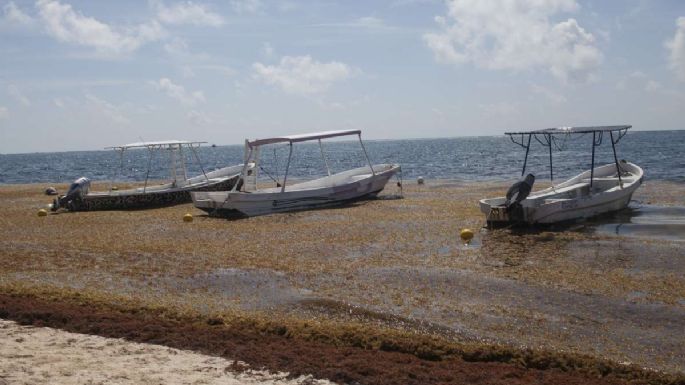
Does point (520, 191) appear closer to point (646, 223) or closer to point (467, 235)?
point (467, 235)

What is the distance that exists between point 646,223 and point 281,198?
12.6 meters

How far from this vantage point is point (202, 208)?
2389cm

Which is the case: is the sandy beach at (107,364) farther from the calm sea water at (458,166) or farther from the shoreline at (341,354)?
the calm sea water at (458,166)

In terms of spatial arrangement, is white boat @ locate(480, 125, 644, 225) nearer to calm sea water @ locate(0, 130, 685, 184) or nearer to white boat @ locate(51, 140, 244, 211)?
calm sea water @ locate(0, 130, 685, 184)

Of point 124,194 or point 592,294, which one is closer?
point 592,294

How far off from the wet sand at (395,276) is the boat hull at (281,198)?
5.96 feet

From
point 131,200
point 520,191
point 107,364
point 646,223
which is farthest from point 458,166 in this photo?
point 107,364

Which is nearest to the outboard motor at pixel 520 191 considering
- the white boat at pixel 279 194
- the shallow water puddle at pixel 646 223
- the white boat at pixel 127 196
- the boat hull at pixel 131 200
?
the shallow water puddle at pixel 646 223

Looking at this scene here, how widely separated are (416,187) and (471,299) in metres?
25.2

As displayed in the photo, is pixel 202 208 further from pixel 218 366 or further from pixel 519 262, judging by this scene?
pixel 218 366

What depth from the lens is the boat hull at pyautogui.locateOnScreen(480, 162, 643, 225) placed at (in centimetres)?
1894

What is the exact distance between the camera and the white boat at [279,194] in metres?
23.7

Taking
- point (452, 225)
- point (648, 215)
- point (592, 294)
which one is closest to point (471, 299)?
point (592, 294)

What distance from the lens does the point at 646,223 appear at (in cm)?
1986
